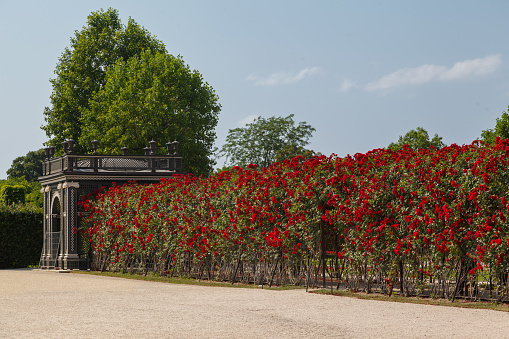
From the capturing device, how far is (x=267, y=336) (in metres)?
8.16

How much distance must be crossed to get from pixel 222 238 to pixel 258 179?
2088 millimetres

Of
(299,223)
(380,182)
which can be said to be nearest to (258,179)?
(299,223)

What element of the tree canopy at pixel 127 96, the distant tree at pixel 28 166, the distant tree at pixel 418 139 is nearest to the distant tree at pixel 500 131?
the distant tree at pixel 418 139

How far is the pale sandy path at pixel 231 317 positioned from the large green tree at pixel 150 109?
87.6ft

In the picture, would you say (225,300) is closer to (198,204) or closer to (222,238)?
(222,238)

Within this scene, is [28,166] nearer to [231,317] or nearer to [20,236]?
[20,236]

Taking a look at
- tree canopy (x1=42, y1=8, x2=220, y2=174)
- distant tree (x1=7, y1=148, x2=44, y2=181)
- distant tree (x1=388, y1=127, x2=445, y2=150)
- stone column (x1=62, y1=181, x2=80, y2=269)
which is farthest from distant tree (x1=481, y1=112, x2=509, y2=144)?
distant tree (x1=7, y1=148, x2=44, y2=181)

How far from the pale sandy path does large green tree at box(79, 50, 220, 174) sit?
26.7m

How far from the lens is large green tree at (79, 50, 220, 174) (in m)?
39.8

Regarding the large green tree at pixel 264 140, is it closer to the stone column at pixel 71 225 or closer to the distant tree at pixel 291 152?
the distant tree at pixel 291 152

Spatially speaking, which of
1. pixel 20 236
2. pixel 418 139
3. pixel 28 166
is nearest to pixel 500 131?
pixel 418 139

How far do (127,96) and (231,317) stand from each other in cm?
3176

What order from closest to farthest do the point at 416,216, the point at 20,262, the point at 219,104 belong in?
the point at 416,216, the point at 20,262, the point at 219,104

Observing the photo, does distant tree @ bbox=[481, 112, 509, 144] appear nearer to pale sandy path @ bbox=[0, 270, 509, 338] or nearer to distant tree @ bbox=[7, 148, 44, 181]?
pale sandy path @ bbox=[0, 270, 509, 338]
